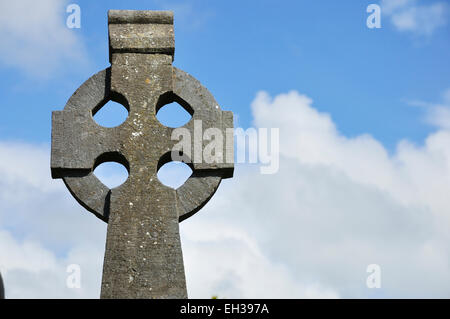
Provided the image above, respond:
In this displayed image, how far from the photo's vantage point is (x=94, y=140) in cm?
860

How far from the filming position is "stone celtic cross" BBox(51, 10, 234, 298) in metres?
8.06

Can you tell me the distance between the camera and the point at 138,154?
28.0ft

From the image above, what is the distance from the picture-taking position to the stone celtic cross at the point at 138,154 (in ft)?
26.5
